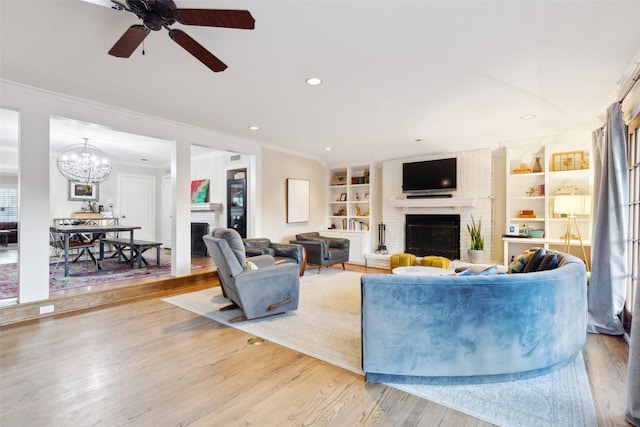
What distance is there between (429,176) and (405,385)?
480 centimetres

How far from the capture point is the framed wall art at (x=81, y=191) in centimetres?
737

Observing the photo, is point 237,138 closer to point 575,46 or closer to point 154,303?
point 154,303

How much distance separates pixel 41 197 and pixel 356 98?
3695mm

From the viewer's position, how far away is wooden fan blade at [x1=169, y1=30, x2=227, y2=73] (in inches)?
73.7

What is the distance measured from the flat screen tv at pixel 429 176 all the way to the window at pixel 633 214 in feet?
9.04

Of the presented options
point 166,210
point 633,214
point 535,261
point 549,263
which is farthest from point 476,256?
point 166,210

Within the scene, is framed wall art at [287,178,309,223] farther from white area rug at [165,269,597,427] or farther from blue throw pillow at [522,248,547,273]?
blue throw pillow at [522,248,547,273]

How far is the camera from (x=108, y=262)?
602 cm

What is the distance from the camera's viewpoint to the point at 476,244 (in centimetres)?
557

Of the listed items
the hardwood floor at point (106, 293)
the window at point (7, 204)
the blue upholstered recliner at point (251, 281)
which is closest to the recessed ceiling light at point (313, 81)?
the blue upholstered recliner at point (251, 281)

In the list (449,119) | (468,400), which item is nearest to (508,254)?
(449,119)

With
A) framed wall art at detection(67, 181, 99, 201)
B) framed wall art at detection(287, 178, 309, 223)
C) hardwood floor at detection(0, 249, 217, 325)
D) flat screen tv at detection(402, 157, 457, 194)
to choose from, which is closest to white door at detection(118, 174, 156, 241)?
framed wall art at detection(67, 181, 99, 201)

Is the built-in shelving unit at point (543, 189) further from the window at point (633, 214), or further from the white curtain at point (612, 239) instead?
the white curtain at point (612, 239)

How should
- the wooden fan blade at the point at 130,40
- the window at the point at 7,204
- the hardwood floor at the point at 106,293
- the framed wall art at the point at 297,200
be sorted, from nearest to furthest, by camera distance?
the wooden fan blade at the point at 130,40
the hardwood floor at the point at 106,293
the framed wall art at the point at 297,200
the window at the point at 7,204
